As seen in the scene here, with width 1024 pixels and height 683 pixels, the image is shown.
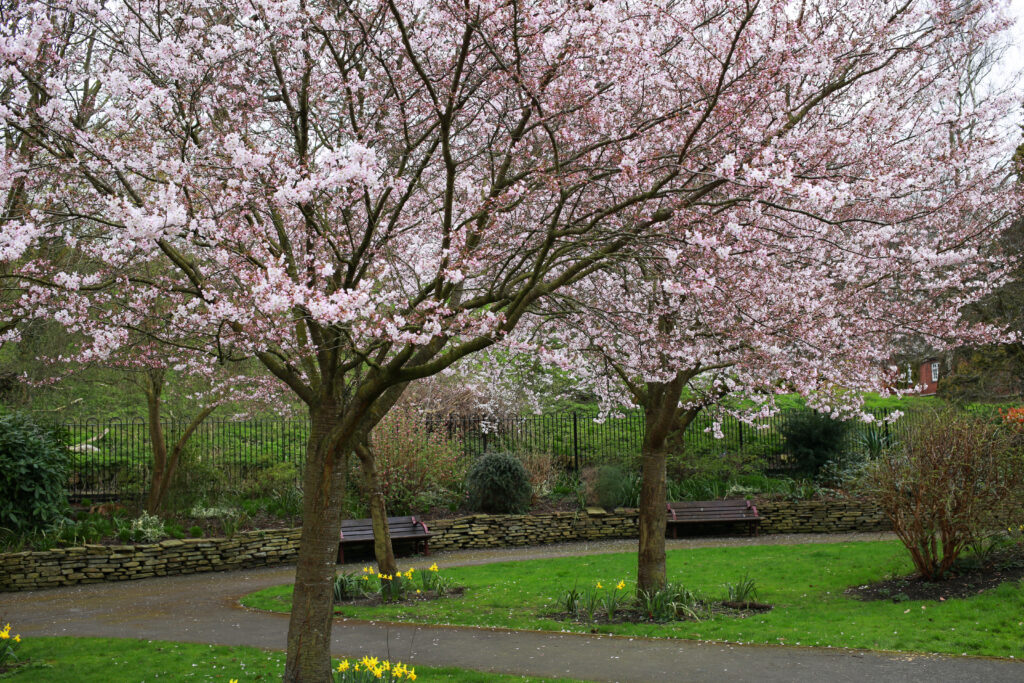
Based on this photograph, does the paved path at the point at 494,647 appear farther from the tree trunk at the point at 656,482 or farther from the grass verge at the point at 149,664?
the tree trunk at the point at 656,482

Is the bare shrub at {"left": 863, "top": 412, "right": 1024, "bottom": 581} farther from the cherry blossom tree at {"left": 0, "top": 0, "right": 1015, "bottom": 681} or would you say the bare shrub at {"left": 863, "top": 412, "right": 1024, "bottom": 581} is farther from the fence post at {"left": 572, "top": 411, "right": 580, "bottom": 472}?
the fence post at {"left": 572, "top": 411, "right": 580, "bottom": 472}

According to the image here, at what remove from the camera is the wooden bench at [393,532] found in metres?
12.6

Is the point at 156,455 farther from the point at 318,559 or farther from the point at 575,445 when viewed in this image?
the point at 318,559

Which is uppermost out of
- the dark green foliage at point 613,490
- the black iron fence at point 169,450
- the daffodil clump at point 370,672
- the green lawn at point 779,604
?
the black iron fence at point 169,450

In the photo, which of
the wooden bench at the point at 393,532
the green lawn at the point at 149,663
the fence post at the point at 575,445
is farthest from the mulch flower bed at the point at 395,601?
the fence post at the point at 575,445

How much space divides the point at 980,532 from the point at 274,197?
7.91 meters

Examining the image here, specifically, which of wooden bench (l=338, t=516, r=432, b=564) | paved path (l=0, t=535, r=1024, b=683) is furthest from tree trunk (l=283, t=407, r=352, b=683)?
wooden bench (l=338, t=516, r=432, b=564)

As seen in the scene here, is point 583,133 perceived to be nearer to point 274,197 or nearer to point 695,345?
point 695,345

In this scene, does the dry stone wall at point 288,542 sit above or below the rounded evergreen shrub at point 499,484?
below

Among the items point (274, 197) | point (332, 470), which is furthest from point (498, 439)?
point (274, 197)

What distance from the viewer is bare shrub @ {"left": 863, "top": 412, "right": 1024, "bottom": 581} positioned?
8.30 m

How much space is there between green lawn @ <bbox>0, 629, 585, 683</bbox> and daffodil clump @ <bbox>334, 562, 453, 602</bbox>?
2.36 metres

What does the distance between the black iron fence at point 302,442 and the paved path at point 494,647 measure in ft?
12.2

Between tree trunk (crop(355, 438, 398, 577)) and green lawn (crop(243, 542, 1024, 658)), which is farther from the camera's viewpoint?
tree trunk (crop(355, 438, 398, 577))
